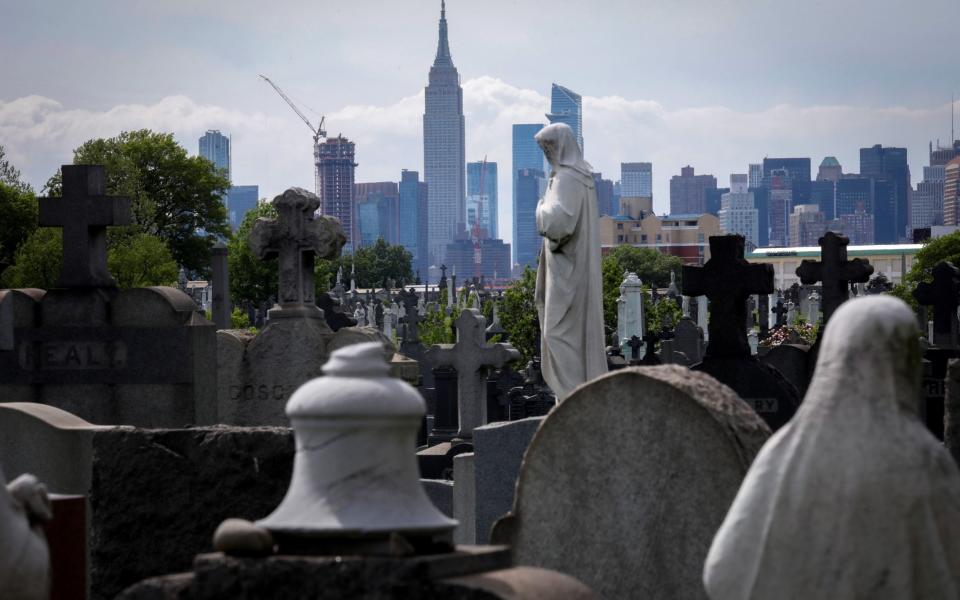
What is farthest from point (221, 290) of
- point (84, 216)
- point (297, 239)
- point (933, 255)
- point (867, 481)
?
point (933, 255)

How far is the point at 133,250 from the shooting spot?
47.8m

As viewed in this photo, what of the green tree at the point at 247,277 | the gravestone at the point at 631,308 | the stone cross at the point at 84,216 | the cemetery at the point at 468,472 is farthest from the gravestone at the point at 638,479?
the green tree at the point at 247,277

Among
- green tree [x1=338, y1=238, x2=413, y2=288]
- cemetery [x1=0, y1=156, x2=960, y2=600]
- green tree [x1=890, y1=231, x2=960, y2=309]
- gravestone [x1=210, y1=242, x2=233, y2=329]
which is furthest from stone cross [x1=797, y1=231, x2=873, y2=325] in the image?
green tree [x1=338, y1=238, x2=413, y2=288]

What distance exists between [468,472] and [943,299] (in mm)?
13704

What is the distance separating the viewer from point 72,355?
12.3 metres

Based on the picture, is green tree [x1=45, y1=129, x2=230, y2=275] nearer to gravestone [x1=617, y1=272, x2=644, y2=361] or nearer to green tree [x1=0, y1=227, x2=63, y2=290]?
green tree [x1=0, y1=227, x2=63, y2=290]

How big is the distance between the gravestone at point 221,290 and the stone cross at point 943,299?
9.04 meters

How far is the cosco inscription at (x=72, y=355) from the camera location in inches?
480

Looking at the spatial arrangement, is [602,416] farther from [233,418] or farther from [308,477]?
[233,418]

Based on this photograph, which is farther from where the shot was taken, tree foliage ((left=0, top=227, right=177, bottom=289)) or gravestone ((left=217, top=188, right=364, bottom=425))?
tree foliage ((left=0, top=227, right=177, bottom=289))

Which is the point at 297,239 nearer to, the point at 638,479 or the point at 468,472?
the point at 468,472

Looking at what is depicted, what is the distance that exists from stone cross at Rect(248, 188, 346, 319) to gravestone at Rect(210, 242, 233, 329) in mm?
9305

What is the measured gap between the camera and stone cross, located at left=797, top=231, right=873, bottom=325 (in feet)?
64.1

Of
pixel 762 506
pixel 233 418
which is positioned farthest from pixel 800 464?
pixel 233 418
